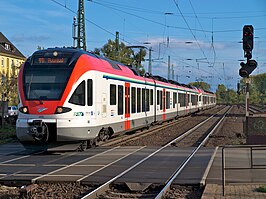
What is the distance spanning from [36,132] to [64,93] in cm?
152

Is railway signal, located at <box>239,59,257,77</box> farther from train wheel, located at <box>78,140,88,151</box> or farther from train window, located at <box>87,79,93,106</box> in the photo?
train wheel, located at <box>78,140,88,151</box>

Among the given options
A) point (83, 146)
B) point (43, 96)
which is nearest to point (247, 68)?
point (83, 146)

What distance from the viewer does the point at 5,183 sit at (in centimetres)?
1080

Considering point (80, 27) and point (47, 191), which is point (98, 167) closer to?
point (47, 191)

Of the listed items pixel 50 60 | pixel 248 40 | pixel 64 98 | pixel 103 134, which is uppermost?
pixel 248 40

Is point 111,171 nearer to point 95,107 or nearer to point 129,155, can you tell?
point 129,155

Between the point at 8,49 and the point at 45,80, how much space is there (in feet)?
222

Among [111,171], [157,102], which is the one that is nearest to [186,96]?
[157,102]

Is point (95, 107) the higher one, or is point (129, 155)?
point (95, 107)

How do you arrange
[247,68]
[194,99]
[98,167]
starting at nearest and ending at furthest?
[98,167]
[247,68]
[194,99]

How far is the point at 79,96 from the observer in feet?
49.9

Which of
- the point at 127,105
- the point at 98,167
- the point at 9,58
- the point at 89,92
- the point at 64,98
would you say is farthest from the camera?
the point at 9,58

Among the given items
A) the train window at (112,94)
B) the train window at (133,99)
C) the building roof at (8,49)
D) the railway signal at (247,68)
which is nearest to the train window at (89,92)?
the train window at (112,94)

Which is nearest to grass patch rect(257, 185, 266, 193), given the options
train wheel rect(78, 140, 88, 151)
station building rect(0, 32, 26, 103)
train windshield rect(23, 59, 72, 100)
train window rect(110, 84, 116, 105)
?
train windshield rect(23, 59, 72, 100)
